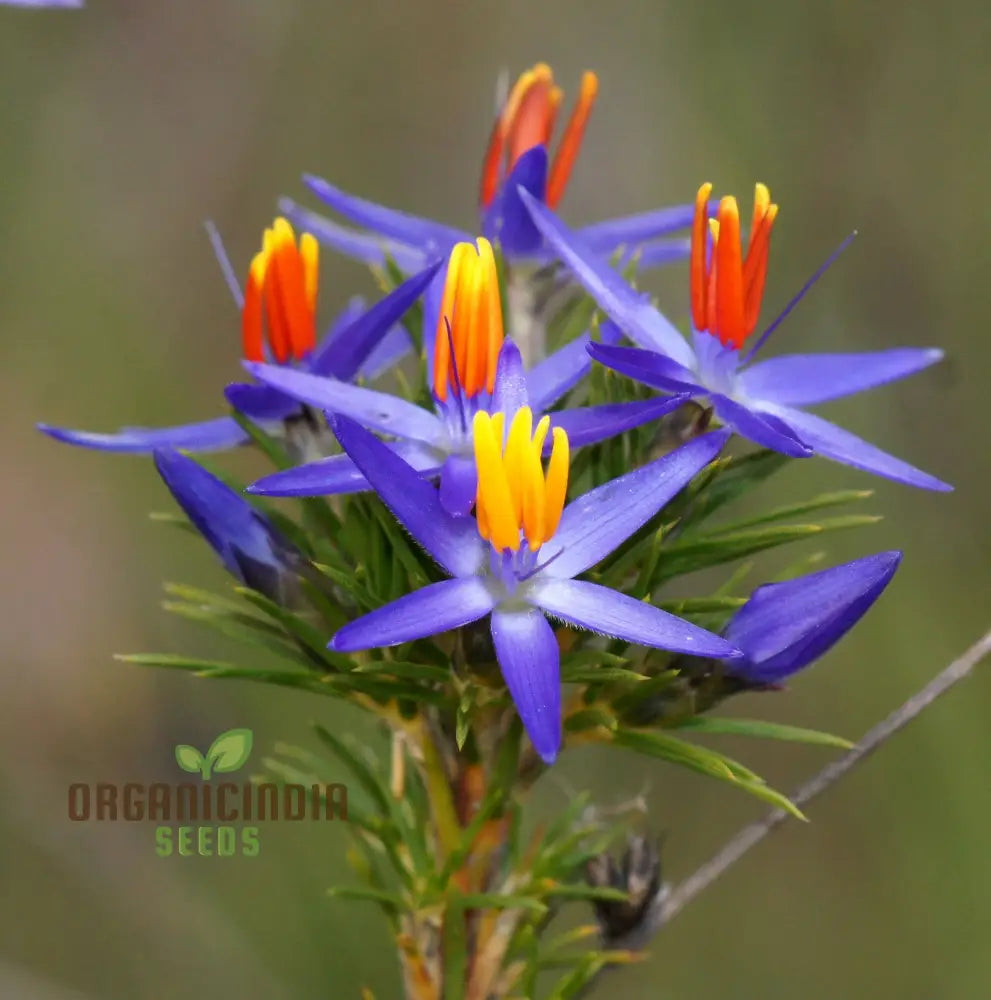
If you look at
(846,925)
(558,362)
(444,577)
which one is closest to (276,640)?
(444,577)

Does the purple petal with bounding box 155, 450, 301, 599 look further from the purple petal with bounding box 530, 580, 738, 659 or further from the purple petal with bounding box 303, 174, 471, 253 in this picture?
the purple petal with bounding box 303, 174, 471, 253

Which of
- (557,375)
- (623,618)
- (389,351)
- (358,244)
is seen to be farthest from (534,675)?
(358,244)

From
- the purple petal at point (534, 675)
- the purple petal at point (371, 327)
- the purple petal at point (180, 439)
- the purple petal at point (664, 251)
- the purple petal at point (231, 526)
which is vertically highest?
the purple petal at point (664, 251)

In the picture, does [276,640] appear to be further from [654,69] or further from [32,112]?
[654,69]

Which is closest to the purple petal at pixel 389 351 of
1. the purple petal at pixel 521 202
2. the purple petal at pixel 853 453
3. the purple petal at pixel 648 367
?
the purple petal at pixel 521 202

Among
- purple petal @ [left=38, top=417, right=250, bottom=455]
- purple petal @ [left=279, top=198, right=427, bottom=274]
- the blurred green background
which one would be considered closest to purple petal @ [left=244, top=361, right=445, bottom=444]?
purple petal @ [left=38, top=417, right=250, bottom=455]

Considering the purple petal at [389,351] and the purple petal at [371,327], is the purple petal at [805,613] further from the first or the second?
the purple petal at [389,351]
